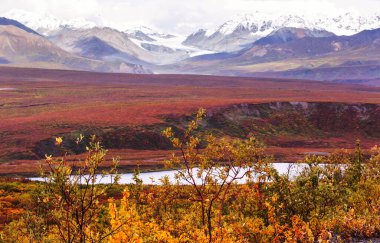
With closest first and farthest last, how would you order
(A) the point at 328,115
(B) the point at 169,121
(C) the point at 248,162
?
(C) the point at 248,162
(B) the point at 169,121
(A) the point at 328,115

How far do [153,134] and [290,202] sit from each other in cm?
7690

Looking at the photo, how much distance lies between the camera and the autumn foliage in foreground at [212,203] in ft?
37.2

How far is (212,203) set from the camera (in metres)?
22.0

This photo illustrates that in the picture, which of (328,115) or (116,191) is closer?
(116,191)

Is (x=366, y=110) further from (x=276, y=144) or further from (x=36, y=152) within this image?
(x=36, y=152)

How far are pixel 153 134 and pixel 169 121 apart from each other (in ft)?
31.7

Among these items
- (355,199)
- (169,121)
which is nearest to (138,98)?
(169,121)

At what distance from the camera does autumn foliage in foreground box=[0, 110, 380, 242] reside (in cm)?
1133

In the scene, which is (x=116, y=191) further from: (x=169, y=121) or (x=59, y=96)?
(x=59, y=96)

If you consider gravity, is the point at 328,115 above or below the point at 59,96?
below

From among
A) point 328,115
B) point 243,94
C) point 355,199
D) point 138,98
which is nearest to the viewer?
point 355,199

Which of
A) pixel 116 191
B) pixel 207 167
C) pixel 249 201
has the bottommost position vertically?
pixel 116 191

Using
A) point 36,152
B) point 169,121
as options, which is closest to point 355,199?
point 36,152

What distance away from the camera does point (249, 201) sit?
21906 millimetres
